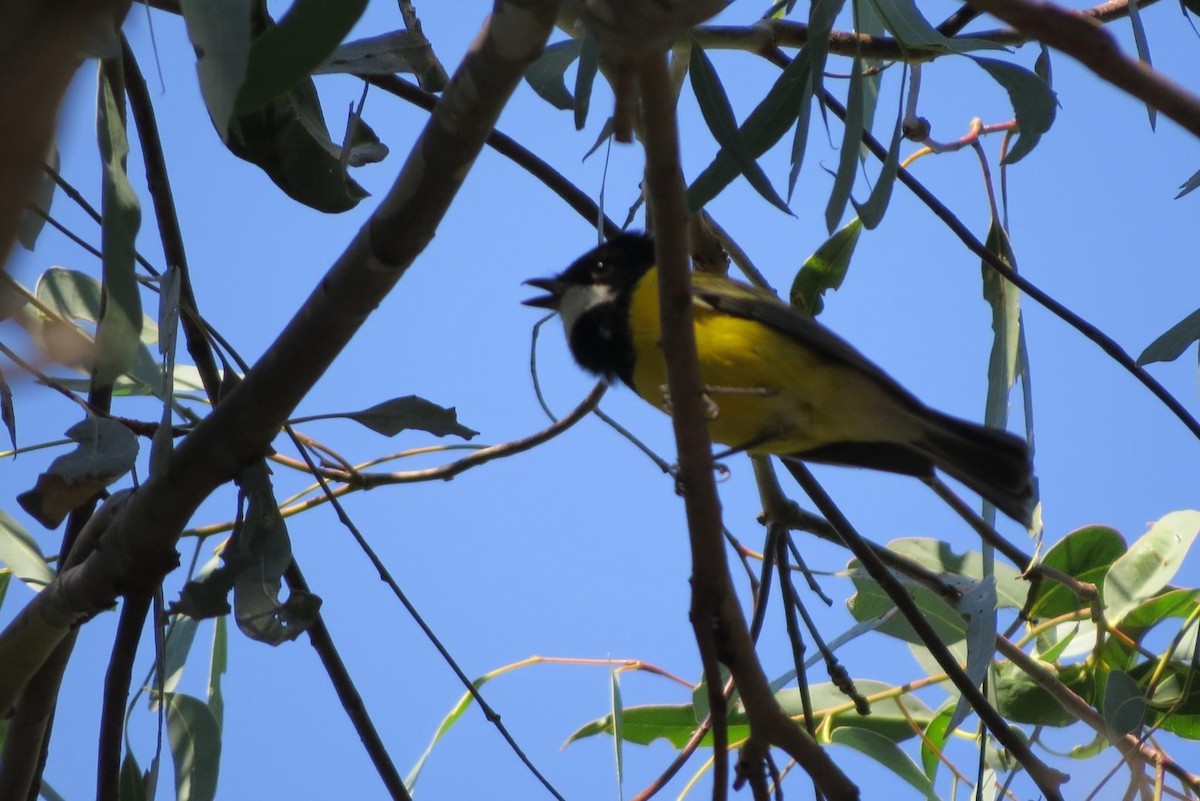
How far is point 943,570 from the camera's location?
3.33 metres

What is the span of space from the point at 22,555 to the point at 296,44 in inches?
68.7

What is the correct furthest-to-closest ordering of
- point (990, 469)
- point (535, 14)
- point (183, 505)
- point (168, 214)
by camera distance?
point (990, 469)
point (168, 214)
point (183, 505)
point (535, 14)

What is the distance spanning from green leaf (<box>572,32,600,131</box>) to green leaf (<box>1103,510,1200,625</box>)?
1.93 metres

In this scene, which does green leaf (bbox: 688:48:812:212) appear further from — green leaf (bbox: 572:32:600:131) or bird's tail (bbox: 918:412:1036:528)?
bird's tail (bbox: 918:412:1036:528)

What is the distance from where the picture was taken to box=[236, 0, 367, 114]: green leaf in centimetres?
149

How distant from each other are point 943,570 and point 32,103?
10.4 feet

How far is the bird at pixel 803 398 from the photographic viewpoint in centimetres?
265

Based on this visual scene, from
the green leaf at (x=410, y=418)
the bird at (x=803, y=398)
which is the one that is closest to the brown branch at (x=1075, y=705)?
the bird at (x=803, y=398)

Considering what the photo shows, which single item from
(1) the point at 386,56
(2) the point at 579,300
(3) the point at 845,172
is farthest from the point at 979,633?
(1) the point at 386,56

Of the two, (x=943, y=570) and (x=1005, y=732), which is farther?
(x=943, y=570)

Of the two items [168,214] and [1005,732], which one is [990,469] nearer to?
[1005,732]

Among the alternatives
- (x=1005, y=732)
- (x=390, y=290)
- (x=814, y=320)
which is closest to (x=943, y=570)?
(x=814, y=320)

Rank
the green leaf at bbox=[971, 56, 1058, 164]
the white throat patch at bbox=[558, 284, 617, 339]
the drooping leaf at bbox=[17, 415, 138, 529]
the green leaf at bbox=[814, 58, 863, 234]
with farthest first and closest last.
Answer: the white throat patch at bbox=[558, 284, 617, 339], the green leaf at bbox=[971, 56, 1058, 164], the green leaf at bbox=[814, 58, 863, 234], the drooping leaf at bbox=[17, 415, 138, 529]

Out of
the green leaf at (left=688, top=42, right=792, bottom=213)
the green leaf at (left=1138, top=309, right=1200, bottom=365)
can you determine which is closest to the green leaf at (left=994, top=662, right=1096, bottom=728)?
the green leaf at (left=1138, top=309, right=1200, bottom=365)
